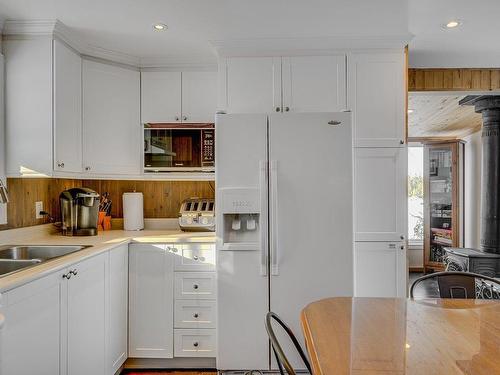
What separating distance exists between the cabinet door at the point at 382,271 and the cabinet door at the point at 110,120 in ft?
6.36

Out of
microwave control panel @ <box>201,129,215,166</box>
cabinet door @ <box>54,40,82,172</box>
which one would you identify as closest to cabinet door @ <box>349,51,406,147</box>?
microwave control panel @ <box>201,129,215,166</box>

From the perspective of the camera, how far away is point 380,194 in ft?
8.89

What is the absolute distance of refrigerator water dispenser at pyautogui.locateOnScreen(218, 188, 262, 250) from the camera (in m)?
2.45

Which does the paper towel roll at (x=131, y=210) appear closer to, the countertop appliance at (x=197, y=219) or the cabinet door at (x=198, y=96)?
the countertop appliance at (x=197, y=219)

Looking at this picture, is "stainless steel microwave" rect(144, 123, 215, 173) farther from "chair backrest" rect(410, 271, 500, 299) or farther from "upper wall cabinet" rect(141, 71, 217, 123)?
"chair backrest" rect(410, 271, 500, 299)

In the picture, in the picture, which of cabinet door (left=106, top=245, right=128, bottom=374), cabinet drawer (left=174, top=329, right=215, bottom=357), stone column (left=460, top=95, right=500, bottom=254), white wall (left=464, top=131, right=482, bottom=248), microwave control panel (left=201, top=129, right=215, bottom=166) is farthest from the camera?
white wall (left=464, top=131, right=482, bottom=248)

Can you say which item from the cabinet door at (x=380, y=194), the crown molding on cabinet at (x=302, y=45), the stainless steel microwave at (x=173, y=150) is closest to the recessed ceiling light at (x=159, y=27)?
the crown molding on cabinet at (x=302, y=45)

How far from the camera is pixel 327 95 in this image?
2752mm

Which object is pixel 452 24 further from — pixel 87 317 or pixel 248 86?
pixel 87 317

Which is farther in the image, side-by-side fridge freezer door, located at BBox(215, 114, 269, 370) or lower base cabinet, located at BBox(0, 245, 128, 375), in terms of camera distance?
side-by-side fridge freezer door, located at BBox(215, 114, 269, 370)

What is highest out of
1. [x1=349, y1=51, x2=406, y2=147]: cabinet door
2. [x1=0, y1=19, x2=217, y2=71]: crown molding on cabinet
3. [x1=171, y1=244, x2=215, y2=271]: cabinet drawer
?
[x1=0, y1=19, x2=217, y2=71]: crown molding on cabinet

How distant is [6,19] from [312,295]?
2.67m

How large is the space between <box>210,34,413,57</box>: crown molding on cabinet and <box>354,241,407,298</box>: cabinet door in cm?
145

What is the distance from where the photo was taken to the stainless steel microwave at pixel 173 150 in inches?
119
